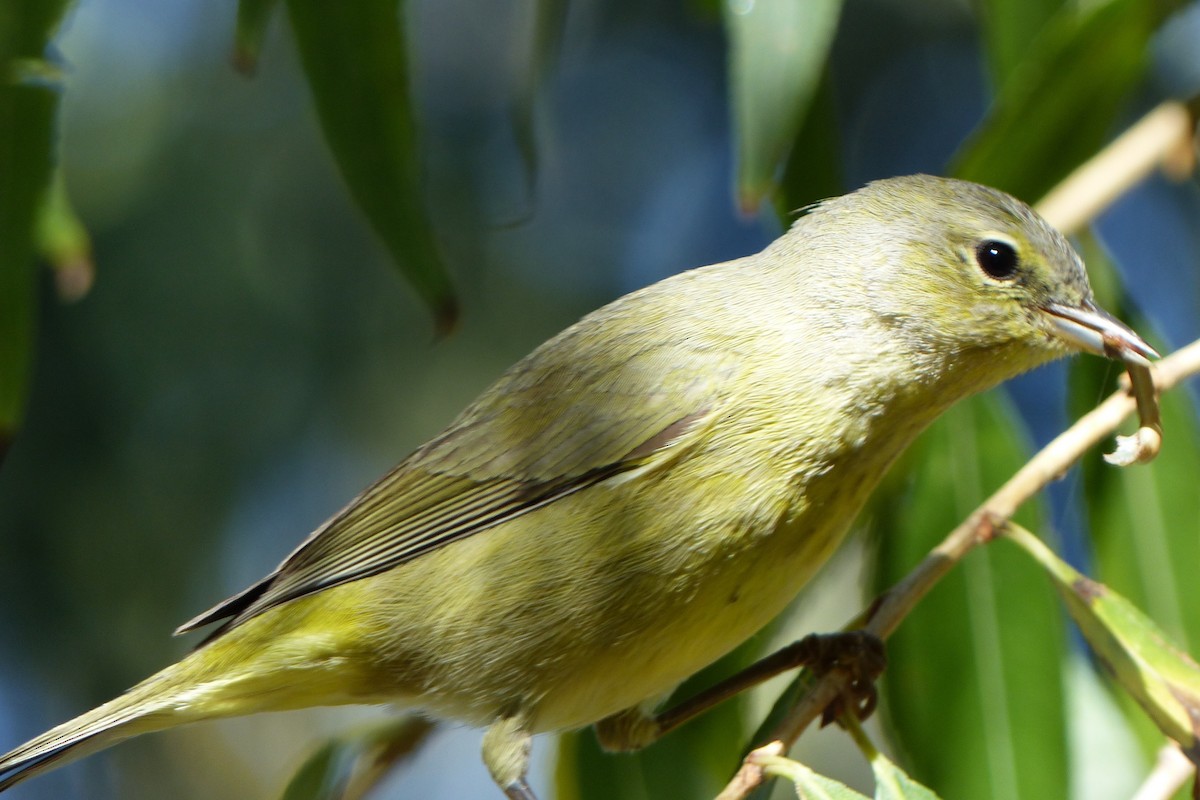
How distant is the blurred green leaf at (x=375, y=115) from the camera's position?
2781 millimetres

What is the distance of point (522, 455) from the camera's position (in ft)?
8.95

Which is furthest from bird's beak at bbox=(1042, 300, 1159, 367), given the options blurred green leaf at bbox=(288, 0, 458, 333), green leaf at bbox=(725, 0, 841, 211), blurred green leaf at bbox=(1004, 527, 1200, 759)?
blurred green leaf at bbox=(288, 0, 458, 333)

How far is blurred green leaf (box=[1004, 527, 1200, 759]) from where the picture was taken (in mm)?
2098

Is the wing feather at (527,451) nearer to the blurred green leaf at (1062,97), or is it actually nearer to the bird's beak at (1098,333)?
the bird's beak at (1098,333)

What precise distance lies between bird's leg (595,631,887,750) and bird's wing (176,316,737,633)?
0.53 meters

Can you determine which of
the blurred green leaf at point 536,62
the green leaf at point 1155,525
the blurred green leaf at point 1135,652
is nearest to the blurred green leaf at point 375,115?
the blurred green leaf at point 536,62

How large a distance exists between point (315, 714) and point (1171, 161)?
18.4 feet

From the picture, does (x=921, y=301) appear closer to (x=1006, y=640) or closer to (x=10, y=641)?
(x=1006, y=640)

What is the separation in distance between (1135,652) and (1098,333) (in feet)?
2.02

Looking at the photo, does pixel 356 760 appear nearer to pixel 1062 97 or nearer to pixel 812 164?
pixel 812 164

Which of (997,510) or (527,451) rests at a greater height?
(527,451)

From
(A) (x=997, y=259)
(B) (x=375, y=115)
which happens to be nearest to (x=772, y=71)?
(A) (x=997, y=259)

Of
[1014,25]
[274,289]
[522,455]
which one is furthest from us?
[274,289]

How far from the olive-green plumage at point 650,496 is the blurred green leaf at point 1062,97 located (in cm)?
41
